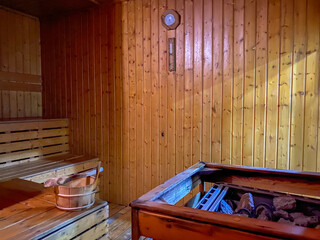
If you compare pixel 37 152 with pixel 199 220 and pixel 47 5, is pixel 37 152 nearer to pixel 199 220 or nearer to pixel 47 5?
pixel 47 5

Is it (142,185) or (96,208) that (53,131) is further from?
(96,208)

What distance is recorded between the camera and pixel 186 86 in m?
3.29

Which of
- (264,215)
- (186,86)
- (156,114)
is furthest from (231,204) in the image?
(156,114)

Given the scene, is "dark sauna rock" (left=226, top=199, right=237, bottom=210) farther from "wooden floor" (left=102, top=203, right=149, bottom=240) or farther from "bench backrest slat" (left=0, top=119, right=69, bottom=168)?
"bench backrest slat" (left=0, top=119, right=69, bottom=168)

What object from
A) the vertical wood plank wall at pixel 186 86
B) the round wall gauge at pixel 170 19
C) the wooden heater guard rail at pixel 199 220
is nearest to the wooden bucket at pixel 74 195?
the wooden heater guard rail at pixel 199 220

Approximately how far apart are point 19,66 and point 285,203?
4.22 m

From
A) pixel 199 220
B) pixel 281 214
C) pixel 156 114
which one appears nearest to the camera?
pixel 199 220

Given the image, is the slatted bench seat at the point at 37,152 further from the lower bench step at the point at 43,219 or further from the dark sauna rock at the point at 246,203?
the dark sauna rock at the point at 246,203

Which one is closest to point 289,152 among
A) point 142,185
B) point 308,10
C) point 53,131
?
point 308,10

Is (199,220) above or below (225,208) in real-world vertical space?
above

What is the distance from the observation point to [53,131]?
13.2 feet

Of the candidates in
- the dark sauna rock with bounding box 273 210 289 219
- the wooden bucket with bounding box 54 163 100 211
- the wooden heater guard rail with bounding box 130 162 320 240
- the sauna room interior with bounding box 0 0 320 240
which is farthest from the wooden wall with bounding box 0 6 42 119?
the dark sauna rock with bounding box 273 210 289 219

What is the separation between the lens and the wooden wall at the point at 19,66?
408 centimetres

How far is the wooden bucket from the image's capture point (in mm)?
1883
